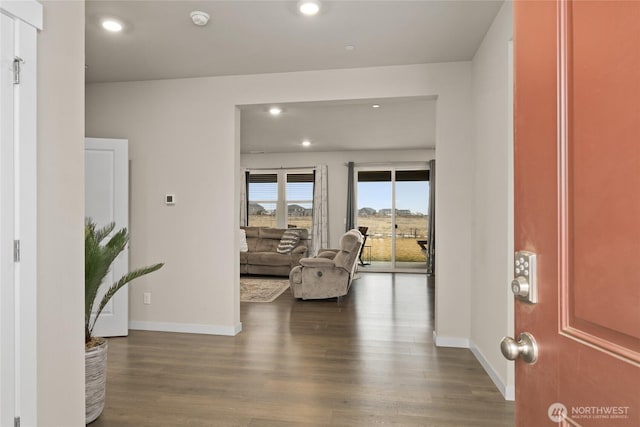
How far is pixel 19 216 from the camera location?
1.40m

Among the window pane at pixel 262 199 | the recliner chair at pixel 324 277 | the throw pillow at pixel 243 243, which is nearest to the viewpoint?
the recliner chair at pixel 324 277

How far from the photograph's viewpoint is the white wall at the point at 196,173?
3568mm

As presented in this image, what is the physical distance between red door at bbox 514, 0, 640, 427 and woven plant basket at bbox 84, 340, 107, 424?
2.28 metres

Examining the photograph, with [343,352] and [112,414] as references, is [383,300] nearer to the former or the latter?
[343,352]

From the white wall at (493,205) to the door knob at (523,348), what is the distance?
5.73ft

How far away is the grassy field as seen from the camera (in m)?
8.38

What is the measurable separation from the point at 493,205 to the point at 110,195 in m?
3.53

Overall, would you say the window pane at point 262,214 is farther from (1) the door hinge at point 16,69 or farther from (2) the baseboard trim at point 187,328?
(1) the door hinge at point 16,69

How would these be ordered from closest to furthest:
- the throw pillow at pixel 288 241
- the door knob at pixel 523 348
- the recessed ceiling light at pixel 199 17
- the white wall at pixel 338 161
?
the door knob at pixel 523 348 → the recessed ceiling light at pixel 199 17 → the throw pillow at pixel 288 241 → the white wall at pixel 338 161

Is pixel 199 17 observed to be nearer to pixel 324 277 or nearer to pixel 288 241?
pixel 324 277

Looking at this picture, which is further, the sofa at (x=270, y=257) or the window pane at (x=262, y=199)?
the window pane at (x=262, y=199)

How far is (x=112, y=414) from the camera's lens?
2264 millimetres

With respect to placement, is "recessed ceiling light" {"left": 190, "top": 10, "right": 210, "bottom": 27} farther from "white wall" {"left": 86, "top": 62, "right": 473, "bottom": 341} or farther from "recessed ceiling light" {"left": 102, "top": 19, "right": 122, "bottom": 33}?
"white wall" {"left": 86, "top": 62, "right": 473, "bottom": 341}

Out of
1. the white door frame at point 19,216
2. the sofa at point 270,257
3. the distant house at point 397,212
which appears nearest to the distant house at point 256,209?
the sofa at point 270,257
